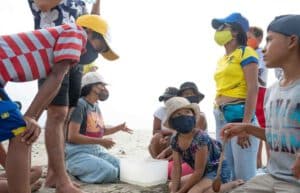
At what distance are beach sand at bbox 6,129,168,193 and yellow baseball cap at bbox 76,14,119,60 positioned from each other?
1079mm

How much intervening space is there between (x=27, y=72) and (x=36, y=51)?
0.39ft

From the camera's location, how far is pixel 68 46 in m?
2.31

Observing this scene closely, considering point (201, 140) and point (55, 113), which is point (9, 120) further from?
point (201, 140)

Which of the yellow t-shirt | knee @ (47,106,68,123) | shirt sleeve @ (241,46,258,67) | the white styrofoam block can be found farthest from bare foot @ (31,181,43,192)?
shirt sleeve @ (241,46,258,67)

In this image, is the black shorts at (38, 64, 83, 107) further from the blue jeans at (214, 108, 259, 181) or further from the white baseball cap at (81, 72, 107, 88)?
the blue jeans at (214, 108, 259, 181)

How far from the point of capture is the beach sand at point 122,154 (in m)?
3.52

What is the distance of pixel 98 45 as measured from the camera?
3178 millimetres

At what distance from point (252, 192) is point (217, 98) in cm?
131

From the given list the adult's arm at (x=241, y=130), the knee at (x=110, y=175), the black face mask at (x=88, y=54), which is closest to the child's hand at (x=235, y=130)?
the adult's arm at (x=241, y=130)

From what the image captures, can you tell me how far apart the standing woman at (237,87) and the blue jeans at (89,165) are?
1043mm

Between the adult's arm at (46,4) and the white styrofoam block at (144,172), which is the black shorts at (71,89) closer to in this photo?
the adult's arm at (46,4)

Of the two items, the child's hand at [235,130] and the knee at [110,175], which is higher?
the child's hand at [235,130]

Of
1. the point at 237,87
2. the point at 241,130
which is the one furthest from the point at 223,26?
the point at 241,130

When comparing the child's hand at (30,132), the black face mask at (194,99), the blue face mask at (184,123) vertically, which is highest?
the black face mask at (194,99)
